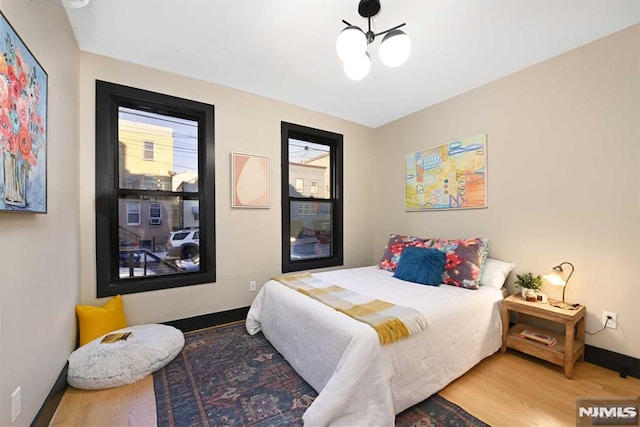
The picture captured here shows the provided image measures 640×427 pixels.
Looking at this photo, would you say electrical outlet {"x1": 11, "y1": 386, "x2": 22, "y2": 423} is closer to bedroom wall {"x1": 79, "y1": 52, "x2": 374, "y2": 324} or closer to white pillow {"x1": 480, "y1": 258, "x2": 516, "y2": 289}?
bedroom wall {"x1": 79, "y1": 52, "x2": 374, "y2": 324}

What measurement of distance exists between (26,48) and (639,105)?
144 inches

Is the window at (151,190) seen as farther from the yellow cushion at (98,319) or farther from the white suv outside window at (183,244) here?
the yellow cushion at (98,319)

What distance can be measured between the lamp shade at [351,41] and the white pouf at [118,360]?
240cm

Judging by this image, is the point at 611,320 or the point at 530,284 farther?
the point at 530,284

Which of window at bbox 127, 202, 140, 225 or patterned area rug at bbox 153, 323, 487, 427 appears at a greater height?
window at bbox 127, 202, 140, 225

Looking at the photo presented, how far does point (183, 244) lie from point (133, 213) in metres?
0.53

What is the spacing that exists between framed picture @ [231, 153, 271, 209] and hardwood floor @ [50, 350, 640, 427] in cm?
172

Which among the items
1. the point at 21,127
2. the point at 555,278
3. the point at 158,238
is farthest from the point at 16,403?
the point at 555,278

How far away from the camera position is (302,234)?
3.47 meters

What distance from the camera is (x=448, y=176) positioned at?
2920 millimetres

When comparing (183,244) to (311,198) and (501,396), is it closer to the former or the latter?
(311,198)

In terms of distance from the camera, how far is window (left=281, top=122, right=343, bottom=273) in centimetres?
317

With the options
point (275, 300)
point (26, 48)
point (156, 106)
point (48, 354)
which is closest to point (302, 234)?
point (275, 300)

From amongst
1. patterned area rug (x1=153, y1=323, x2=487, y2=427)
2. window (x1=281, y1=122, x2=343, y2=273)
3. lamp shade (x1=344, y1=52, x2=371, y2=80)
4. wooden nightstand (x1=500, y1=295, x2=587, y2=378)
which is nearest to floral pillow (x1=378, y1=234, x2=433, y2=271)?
window (x1=281, y1=122, x2=343, y2=273)
